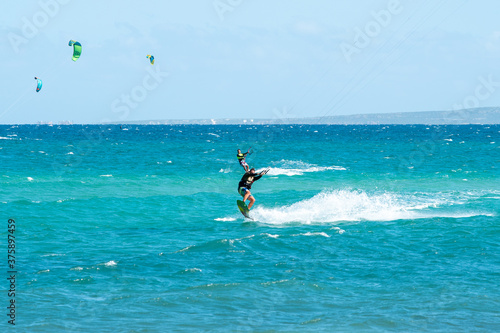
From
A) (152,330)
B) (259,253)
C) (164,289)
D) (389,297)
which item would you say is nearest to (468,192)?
(259,253)

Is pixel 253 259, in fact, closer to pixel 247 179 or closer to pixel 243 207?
pixel 247 179

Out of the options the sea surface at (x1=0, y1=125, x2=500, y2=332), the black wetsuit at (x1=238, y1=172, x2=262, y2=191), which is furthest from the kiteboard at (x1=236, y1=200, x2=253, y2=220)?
the black wetsuit at (x1=238, y1=172, x2=262, y2=191)

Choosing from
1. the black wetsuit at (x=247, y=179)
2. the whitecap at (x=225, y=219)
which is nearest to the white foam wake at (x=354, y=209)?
the whitecap at (x=225, y=219)

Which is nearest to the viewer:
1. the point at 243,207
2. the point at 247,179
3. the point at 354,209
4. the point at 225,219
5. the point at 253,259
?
the point at 253,259

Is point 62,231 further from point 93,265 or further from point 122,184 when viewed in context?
point 122,184

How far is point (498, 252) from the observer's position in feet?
57.0

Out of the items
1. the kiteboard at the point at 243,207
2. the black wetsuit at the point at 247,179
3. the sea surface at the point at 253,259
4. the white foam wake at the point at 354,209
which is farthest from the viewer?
the white foam wake at the point at 354,209

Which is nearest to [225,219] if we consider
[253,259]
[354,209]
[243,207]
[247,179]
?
[243,207]

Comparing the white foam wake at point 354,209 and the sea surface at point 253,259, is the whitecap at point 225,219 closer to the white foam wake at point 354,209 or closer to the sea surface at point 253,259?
the sea surface at point 253,259

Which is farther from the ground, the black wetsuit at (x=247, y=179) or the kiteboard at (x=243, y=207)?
the black wetsuit at (x=247, y=179)

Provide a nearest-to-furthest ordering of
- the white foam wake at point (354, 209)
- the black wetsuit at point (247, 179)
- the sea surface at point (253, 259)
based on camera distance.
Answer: the sea surface at point (253, 259), the black wetsuit at point (247, 179), the white foam wake at point (354, 209)

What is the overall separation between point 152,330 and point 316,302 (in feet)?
11.9

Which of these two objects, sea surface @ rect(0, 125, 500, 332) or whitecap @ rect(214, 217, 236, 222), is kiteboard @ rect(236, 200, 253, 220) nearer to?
sea surface @ rect(0, 125, 500, 332)

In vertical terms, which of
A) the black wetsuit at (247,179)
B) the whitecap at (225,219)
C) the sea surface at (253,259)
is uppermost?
the black wetsuit at (247,179)
